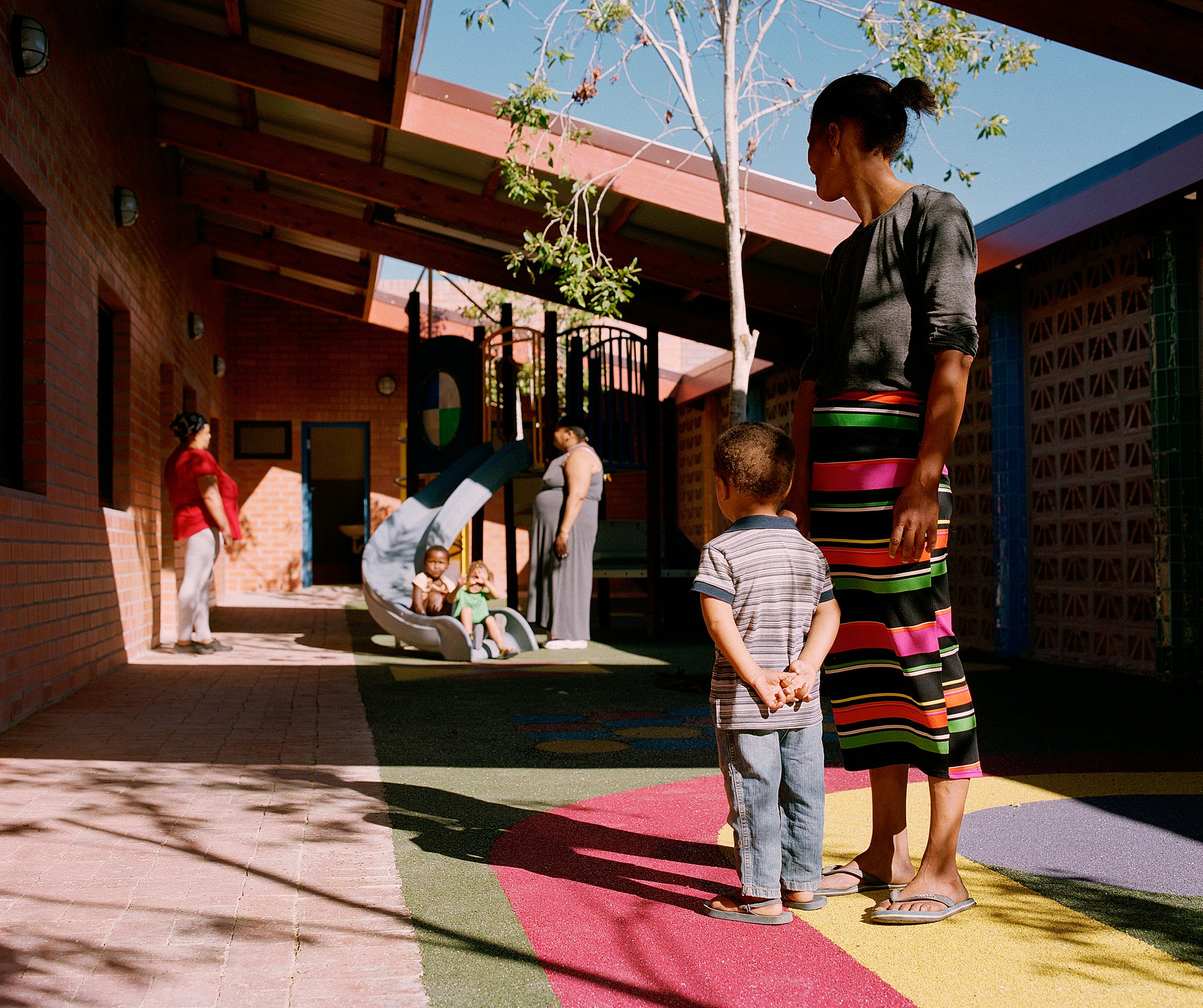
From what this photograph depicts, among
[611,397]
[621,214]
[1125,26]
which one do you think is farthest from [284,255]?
[1125,26]

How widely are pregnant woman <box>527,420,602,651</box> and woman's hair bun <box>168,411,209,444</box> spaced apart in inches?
98.2

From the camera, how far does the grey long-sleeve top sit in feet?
7.48

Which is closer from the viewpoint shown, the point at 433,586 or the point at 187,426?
the point at 433,586

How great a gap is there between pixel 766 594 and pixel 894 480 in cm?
35

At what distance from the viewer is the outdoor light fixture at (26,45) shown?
200 inches

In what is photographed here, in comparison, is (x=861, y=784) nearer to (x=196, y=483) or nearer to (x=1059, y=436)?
(x=1059, y=436)

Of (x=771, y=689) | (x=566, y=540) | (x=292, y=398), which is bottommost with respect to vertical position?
(x=771, y=689)

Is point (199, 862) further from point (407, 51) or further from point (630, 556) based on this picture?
point (630, 556)

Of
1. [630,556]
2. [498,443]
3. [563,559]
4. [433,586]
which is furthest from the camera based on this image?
[498,443]

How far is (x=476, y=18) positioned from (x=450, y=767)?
4529mm

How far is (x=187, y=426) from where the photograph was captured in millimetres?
8188

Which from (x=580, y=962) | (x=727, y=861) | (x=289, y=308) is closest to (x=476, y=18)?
(x=727, y=861)

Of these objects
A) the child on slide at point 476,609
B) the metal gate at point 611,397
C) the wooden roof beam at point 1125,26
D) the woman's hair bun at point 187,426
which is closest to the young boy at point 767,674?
the wooden roof beam at point 1125,26

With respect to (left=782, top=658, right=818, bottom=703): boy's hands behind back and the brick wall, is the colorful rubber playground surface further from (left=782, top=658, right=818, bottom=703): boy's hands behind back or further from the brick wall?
the brick wall
